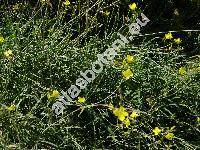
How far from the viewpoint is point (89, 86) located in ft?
10.0

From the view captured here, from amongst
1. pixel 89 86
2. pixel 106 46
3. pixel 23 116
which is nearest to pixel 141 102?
pixel 89 86

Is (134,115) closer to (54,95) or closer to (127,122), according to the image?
(127,122)

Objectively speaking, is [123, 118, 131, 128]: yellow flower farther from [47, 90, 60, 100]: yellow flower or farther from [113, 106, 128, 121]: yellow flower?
[47, 90, 60, 100]: yellow flower

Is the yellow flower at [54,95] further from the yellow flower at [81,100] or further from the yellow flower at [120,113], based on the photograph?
the yellow flower at [120,113]

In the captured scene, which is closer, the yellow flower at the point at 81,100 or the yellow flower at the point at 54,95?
the yellow flower at the point at 54,95

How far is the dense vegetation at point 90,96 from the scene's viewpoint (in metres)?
2.80

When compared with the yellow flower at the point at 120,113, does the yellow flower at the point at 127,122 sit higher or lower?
lower

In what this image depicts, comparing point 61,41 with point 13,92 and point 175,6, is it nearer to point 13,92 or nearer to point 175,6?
point 13,92

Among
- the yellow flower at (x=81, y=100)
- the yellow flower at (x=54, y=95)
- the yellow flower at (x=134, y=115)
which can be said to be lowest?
the yellow flower at (x=134, y=115)

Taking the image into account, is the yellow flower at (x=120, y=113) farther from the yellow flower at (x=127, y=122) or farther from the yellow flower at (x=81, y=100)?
the yellow flower at (x=81, y=100)

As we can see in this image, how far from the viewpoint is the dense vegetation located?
9.20 feet

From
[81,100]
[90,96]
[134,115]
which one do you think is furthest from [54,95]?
[134,115]

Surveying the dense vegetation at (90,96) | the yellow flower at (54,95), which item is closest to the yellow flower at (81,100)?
the dense vegetation at (90,96)

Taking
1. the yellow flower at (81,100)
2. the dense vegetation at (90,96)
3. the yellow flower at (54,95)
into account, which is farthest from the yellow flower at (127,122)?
the yellow flower at (54,95)
